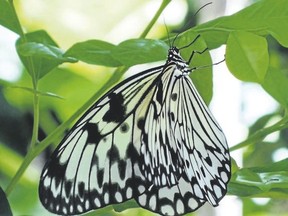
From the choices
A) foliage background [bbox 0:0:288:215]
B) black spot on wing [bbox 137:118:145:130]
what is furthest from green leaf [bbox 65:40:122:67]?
black spot on wing [bbox 137:118:145:130]

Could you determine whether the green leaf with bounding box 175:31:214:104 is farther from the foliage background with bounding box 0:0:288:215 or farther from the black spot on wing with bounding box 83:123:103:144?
the black spot on wing with bounding box 83:123:103:144

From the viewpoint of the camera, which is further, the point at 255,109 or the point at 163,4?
the point at 255,109

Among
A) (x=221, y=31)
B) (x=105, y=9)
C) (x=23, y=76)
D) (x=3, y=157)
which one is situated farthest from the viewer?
(x=105, y=9)

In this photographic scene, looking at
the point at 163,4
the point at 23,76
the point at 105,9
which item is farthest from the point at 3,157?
the point at 163,4

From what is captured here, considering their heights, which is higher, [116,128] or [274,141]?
[274,141]

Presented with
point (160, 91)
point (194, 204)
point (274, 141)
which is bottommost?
point (194, 204)

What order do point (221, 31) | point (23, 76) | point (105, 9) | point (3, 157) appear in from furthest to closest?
point (105, 9), point (3, 157), point (23, 76), point (221, 31)

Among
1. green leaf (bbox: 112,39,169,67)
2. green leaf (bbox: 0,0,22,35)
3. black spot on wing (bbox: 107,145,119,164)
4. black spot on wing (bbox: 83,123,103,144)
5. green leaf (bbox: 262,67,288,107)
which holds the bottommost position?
black spot on wing (bbox: 107,145,119,164)

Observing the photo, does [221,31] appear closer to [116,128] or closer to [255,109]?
[116,128]
